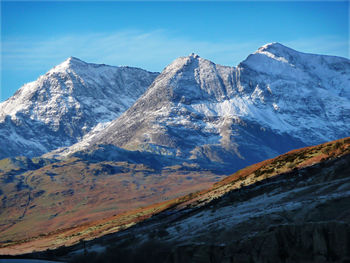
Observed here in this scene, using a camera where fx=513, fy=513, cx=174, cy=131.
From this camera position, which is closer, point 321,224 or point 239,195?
point 321,224

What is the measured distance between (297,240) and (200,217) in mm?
26573

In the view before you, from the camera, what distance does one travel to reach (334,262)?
4350 cm

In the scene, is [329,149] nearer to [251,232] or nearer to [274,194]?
[274,194]

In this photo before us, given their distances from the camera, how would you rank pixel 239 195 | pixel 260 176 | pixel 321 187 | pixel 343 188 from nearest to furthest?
pixel 343 188, pixel 321 187, pixel 239 195, pixel 260 176

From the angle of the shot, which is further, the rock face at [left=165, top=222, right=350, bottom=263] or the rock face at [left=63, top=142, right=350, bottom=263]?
the rock face at [left=63, top=142, right=350, bottom=263]

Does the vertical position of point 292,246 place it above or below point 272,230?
below

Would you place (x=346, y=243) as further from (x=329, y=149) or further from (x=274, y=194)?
(x=329, y=149)

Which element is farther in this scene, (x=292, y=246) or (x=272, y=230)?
(x=272, y=230)

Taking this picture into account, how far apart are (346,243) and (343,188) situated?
15967 millimetres

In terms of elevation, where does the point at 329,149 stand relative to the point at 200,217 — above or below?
above

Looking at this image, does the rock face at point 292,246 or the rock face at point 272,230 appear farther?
the rock face at point 272,230

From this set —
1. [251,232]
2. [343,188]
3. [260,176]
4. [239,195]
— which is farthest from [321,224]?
[260,176]

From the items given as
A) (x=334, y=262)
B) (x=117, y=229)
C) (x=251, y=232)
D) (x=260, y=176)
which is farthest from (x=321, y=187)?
(x=117, y=229)

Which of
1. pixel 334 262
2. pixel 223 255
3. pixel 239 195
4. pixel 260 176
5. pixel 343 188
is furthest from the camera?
pixel 260 176
